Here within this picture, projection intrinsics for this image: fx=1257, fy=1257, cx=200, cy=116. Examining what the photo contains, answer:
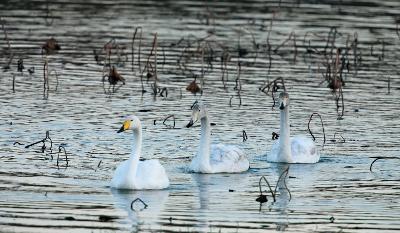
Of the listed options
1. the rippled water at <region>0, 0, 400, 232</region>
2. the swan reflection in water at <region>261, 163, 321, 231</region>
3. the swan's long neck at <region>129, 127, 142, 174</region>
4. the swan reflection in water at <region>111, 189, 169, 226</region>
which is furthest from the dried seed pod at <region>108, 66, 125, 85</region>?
the swan reflection in water at <region>111, 189, 169, 226</region>

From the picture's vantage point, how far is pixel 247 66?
28562 millimetres

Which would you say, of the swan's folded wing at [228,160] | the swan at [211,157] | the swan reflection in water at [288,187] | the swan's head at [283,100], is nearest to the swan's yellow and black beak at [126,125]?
the swan at [211,157]

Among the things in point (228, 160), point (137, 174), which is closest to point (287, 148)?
point (228, 160)

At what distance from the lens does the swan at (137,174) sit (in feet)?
53.5

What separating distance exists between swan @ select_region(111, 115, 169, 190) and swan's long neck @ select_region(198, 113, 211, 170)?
56.6 inches

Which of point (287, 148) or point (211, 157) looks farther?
point (287, 148)

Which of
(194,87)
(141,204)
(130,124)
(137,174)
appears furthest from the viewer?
(194,87)

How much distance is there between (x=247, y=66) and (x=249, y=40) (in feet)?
13.4

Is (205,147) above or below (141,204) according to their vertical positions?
above

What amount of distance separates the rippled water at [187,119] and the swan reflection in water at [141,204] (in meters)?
0.03

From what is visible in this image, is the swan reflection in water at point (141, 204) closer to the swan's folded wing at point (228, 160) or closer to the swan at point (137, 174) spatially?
the swan at point (137, 174)

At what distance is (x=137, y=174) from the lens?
16531 millimetres

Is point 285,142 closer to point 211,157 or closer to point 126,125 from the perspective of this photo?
point 211,157

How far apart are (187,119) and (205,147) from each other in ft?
12.6
